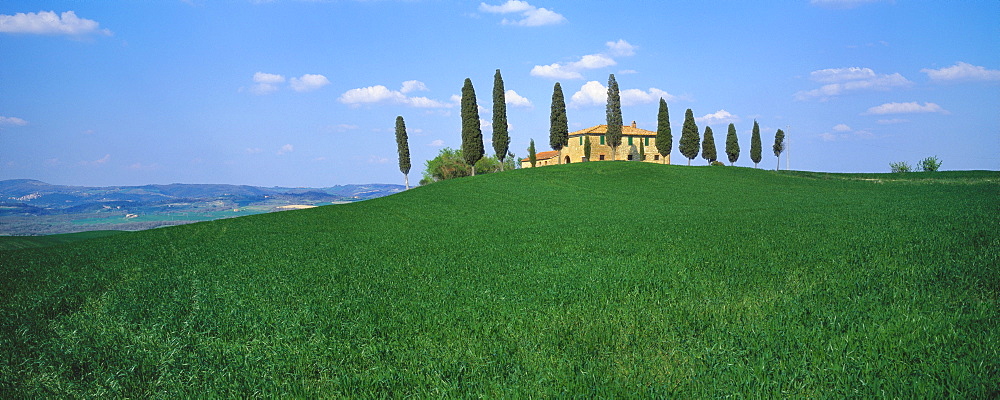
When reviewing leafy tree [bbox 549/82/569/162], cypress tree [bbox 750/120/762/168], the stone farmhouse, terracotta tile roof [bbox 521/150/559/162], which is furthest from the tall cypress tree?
cypress tree [bbox 750/120/762/168]

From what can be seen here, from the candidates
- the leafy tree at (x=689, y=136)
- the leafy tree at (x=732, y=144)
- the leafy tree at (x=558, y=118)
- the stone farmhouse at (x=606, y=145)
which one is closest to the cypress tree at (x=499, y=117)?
the leafy tree at (x=558, y=118)

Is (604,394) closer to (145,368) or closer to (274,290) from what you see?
(145,368)

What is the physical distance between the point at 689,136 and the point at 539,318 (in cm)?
6544

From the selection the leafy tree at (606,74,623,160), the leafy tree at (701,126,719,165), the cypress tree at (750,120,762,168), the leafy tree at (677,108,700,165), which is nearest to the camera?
the leafy tree at (606,74,623,160)

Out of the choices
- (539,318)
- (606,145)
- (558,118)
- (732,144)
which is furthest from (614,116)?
(539,318)

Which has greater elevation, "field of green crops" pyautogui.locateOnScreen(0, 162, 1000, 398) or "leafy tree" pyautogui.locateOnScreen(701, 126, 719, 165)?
"leafy tree" pyautogui.locateOnScreen(701, 126, 719, 165)

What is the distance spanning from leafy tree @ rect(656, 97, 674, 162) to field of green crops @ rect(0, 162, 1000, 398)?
49.4 meters

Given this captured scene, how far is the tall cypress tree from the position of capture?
177 feet

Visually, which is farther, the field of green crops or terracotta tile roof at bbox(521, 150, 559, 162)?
terracotta tile roof at bbox(521, 150, 559, 162)

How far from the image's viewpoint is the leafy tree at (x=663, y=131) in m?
62.3

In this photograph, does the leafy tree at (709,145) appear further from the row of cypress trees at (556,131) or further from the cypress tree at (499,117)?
the cypress tree at (499,117)

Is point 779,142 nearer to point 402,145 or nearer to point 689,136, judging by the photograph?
point 689,136

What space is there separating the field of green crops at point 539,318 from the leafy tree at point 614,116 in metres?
45.5

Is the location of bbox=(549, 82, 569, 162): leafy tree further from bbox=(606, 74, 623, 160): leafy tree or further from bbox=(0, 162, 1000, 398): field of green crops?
bbox=(0, 162, 1000, 398): field of green crops
